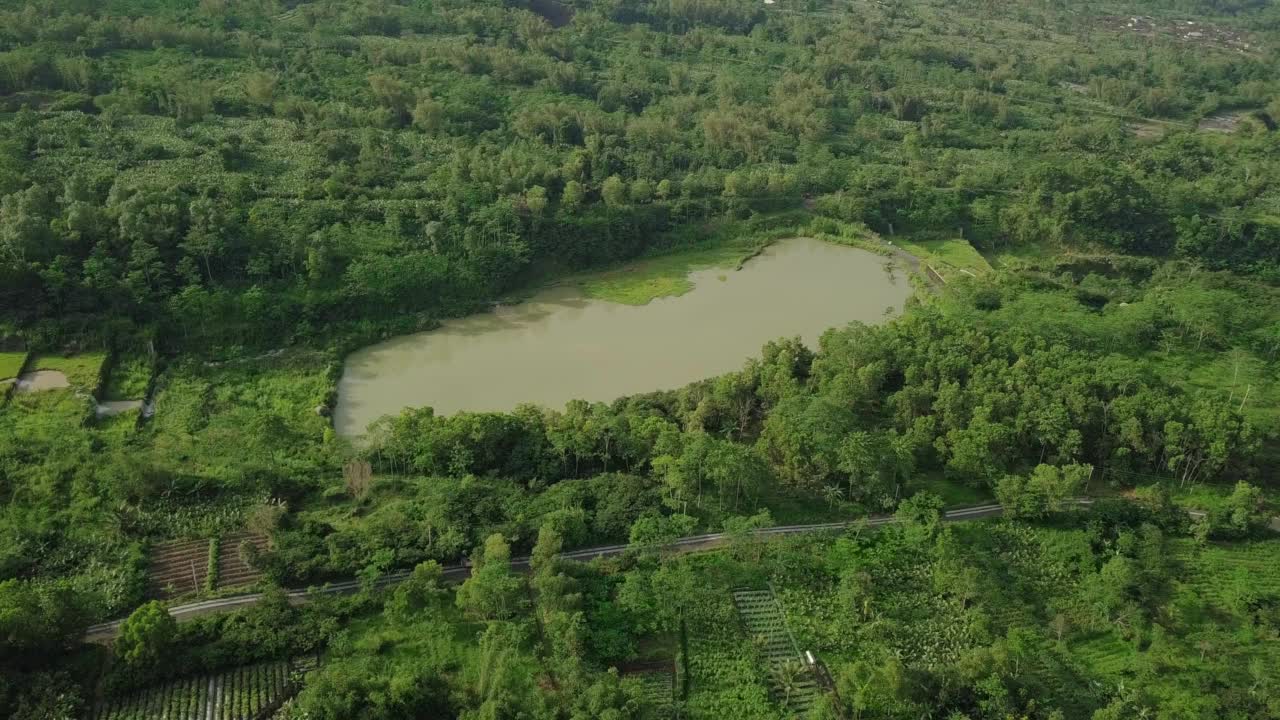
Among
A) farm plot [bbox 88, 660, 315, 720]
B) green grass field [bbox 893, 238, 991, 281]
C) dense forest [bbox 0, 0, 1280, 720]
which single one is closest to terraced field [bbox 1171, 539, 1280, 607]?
dense forest [bbox 0, 0, 1280, 720]

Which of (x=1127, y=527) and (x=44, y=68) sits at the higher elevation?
(x=44, y=68)

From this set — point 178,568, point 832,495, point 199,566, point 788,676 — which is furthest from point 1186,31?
point 178,568

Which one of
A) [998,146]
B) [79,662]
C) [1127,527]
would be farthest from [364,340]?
[998,146]

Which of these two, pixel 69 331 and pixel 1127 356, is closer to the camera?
pixel 69 331

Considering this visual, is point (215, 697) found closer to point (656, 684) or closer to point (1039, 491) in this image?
point (656, 684)

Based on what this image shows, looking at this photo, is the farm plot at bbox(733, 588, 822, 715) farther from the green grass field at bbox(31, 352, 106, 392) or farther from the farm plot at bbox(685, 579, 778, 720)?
the green grass field at bbox(31, 352, 106, 392)

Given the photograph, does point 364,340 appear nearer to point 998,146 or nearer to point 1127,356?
point 1127,356
